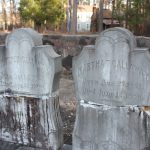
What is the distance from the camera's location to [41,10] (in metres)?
15.2

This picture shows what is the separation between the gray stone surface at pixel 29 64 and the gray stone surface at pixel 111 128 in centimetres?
56

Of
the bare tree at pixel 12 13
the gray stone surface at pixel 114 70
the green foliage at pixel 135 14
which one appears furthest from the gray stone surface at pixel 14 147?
the bare tree at pixel 12 13

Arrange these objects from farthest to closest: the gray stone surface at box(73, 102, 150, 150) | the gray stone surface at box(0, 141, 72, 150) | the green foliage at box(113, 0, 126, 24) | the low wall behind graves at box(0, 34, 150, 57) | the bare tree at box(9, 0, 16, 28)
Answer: the bare tree at box(9, 0, 16, 28)
the green foliage at box(113, 0, 126, 24)
the low wall behind graves at box(0, 34, 150, 57)
the gray stone surface at box(0, 141, 72, 150)
the gray stone surface at box(73, 102, 150, 150)

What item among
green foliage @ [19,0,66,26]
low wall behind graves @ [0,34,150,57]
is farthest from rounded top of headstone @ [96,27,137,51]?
green foliage @ [19,0,66,26]

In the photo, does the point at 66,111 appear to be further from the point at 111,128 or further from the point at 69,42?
the point at 69,42

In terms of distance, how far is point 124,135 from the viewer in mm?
3539

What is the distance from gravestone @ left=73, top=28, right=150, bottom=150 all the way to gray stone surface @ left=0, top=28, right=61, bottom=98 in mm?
353

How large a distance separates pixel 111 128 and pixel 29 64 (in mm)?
1336

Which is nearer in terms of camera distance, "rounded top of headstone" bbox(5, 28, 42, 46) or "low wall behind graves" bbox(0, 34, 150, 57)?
"rounded top of headstone" bbox(5, 28, 42, 46)

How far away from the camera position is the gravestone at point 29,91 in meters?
3.79

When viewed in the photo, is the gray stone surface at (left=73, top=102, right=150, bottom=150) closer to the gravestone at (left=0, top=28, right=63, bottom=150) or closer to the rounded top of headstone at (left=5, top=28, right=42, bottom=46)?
the gravestone at (left=0, top=28, right=63, bottom=150)

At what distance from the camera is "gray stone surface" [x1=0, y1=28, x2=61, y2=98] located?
3758 millimetres

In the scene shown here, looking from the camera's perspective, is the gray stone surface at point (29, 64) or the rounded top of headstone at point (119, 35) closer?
the rounded top of headstone at point (119, 35)

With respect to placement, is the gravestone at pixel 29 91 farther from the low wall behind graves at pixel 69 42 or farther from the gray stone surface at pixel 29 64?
the low wall behind graves at pixel 69 42
